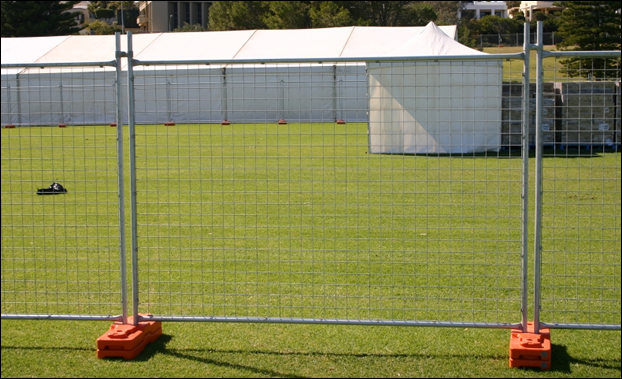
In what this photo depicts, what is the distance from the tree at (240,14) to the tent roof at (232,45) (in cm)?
2649

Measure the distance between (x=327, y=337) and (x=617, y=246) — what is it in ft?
13.8

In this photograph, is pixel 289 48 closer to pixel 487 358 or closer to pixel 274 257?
pixel 274 257

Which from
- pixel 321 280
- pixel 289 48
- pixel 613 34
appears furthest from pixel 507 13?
pixel 321 280

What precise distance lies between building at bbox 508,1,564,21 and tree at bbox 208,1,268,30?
22652mm

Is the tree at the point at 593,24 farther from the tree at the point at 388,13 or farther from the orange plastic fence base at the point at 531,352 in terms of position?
the orange plastic fence base at the point at 531,352

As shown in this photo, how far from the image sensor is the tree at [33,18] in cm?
5475

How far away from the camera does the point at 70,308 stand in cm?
603

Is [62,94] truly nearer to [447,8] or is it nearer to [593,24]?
[593,24]

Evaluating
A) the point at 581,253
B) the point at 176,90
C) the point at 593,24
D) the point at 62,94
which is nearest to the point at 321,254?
the point at 581,253

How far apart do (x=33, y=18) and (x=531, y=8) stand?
42490 millimetres

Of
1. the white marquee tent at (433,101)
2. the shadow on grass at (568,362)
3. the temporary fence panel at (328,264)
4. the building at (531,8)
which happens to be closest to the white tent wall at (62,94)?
the temporary fence panel at (328,264)

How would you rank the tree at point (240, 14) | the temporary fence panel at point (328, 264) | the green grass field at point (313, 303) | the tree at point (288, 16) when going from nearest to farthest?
1. the green grass field at point (313, 303)
2. the temporary fence panel at point (328, 264)
3. the tree at point (288, 16)
4. the tree at point (240, 14)

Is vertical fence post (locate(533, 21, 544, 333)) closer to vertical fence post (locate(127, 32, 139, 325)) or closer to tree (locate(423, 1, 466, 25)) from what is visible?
vertical fence post (locate(127, 32, 139, 325))

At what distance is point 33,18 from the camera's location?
55562 mm
